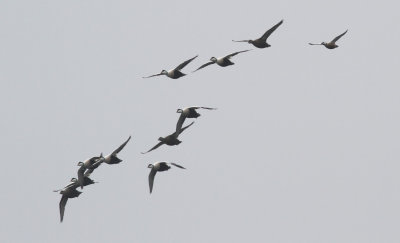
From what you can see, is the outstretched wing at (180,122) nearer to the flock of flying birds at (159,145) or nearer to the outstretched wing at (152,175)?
the flock of flying birds at (159,145)

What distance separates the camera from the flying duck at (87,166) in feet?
282

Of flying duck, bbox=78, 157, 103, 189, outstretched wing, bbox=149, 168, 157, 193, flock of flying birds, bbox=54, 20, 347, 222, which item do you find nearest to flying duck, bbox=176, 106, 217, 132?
flock of flying birds, bbox=54, 20, 347, 222

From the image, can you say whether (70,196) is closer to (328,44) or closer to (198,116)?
(198,116)

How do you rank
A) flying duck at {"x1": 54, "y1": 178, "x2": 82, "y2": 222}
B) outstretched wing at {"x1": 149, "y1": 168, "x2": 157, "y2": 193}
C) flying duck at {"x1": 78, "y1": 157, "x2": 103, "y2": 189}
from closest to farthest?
flying duck at {"x1": 78, "y1": 157, "x2": 103, "y2": 189}, outstretched wing at {"x1": 149, "y1": 168, "x2": 157, "y2": 193}, flying duck at {"x1": 54, "y1": 178, "x2": 82, "y2": 222}

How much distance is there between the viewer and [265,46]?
82688mm

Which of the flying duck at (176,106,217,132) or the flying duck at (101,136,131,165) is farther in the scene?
the flying duck at (176,106,217,132)

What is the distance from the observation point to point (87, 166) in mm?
87000

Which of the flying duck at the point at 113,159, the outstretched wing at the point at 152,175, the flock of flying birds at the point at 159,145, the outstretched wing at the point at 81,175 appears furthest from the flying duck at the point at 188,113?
the outstretched wing at the point at 81,175

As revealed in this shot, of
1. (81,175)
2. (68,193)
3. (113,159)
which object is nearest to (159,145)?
(113,159)

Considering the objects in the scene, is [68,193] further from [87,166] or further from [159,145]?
[159,145]

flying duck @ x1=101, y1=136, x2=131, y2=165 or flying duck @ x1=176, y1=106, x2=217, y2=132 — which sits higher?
flying duck @ x1=176, y1=106, x2=217, y2=132

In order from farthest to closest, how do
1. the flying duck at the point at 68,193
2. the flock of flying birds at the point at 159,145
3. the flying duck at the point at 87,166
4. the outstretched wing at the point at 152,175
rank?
the flying duck at the point at 68,193 < the outstretched wing at the point at 152,175 < the flying duck at the point at 87,166 < the flock of flying birds at the point at 159,145

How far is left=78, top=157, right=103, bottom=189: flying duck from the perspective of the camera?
282ft

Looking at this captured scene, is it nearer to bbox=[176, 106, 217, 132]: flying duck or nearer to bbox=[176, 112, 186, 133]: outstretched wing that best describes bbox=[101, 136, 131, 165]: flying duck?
bbox=[176, 112, 186, 133]: outstretched wing
